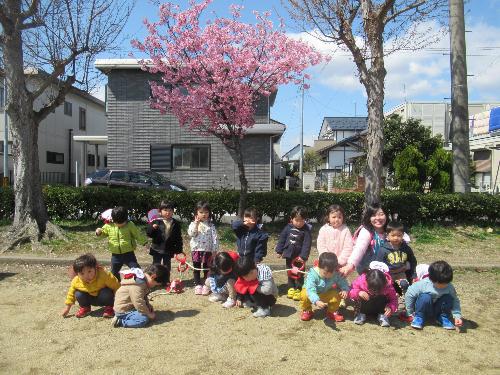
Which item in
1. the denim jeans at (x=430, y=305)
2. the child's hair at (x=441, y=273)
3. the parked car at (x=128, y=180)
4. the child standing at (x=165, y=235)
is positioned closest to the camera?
the child's hair at (x=441, y=273)

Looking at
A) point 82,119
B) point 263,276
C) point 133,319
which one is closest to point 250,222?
point 263,276

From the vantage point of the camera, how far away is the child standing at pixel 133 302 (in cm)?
470

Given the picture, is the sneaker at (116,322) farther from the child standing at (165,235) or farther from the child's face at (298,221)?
the child's face at (298,221)

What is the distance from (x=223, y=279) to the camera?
5.54m

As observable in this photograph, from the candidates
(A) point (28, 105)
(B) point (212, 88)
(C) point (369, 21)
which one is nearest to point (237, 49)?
(B) point (212, 88)

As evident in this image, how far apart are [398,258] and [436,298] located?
26.1 inches

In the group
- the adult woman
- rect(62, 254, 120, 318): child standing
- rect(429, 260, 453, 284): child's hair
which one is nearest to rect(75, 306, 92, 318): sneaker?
rect(62, 254, 120, 318): child standing

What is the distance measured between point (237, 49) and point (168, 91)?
193 cm

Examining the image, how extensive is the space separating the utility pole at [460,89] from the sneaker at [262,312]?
805 cm

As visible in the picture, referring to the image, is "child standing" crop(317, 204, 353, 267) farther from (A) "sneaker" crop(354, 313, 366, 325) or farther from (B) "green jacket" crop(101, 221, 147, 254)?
(B) "green jacket" crop(101, 221, 147, 254)

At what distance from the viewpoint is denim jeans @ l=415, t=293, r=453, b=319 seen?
474 centimetres

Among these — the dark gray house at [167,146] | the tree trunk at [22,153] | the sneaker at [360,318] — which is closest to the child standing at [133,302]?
the sneaker at [360,318]

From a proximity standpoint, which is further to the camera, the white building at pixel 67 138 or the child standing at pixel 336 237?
the white building at pixel 67 138

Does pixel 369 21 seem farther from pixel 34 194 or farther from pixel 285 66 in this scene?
pixel 34 194
